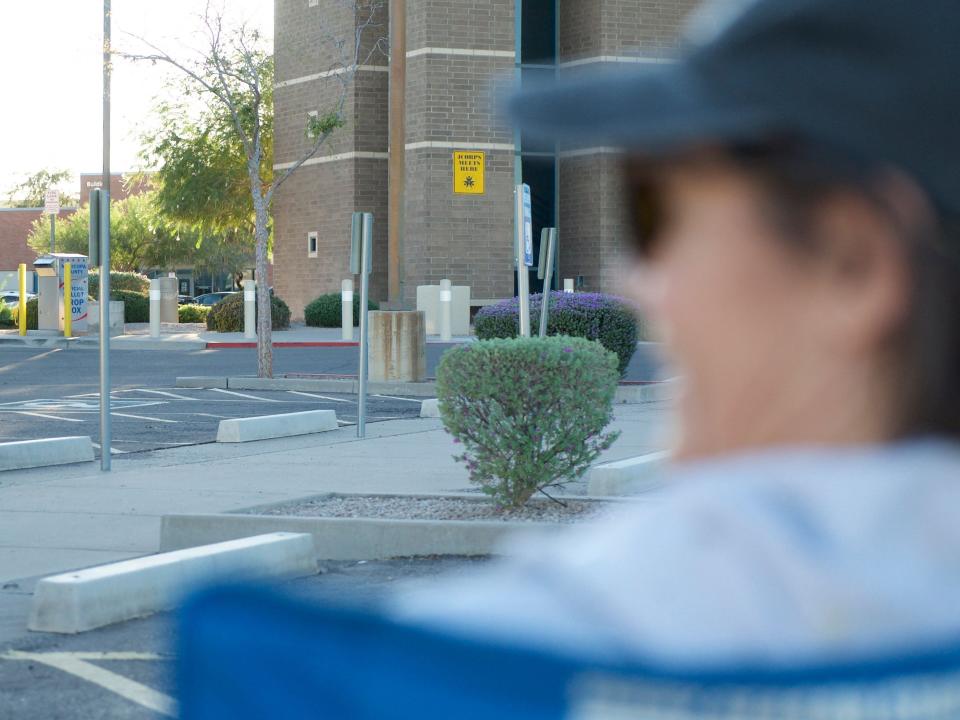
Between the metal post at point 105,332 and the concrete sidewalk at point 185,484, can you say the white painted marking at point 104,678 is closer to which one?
the concrete sidewalk at point 185,484

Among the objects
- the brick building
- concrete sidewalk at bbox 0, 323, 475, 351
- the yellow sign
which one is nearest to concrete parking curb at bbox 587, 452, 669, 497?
concrete sidewalk at bbox 0, 323, 475, 351

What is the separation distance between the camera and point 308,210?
4362cm

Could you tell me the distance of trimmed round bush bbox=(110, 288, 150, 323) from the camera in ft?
141

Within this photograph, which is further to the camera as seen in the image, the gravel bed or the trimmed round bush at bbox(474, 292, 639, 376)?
the trimmed round bush at bbox(474, 292, 639, 376)

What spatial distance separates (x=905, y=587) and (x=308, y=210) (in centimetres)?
4340

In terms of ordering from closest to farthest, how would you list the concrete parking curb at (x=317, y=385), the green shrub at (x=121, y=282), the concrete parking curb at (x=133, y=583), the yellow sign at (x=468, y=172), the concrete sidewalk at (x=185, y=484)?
the concrete parking curb at (x=133, y=583) → the concrete sidewalk at (x=185, y=484) → the concrete parking curb at (x=317, y=385) → the yellow sign at (x=468, y=172) → the green shrub at (x=121, y=282)

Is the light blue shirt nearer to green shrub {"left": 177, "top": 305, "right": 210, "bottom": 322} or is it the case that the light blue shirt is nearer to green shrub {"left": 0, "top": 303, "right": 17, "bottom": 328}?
green shrub {"left": 0, "top": 303, "right": 17, "bottom": 328}

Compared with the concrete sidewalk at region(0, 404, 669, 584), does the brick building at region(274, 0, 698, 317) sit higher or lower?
higher

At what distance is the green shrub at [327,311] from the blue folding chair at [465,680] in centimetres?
3837

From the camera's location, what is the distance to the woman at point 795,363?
74cm

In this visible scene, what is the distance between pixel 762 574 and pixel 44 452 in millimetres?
12696

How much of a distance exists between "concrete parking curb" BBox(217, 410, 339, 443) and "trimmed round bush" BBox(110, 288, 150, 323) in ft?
92.9

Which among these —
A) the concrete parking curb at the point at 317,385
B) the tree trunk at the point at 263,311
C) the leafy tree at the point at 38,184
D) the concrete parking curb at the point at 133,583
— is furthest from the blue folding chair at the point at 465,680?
the leafy tree at the point at 38,184

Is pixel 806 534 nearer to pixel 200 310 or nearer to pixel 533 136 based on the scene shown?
pixel 533 136
